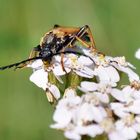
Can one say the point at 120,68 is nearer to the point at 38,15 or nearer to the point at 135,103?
the point at 135,103

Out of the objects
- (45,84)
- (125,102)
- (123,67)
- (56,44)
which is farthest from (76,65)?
(125,102)

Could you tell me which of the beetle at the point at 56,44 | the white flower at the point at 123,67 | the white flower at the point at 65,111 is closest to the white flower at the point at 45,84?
the beetle at the point at 56,44

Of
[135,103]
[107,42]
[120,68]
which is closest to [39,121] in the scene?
[107,42]

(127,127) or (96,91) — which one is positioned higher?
(96,91)

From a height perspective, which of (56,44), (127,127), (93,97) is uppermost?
(56,44)

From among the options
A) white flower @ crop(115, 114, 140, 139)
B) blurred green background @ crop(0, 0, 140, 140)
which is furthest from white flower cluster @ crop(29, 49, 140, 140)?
blurred green background @ crop(0, 0, 140, 140)

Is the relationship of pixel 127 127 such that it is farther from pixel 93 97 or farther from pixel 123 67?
pixel 123 67

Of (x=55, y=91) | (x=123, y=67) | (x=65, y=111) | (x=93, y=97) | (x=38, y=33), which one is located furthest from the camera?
(x=38, y=33)
